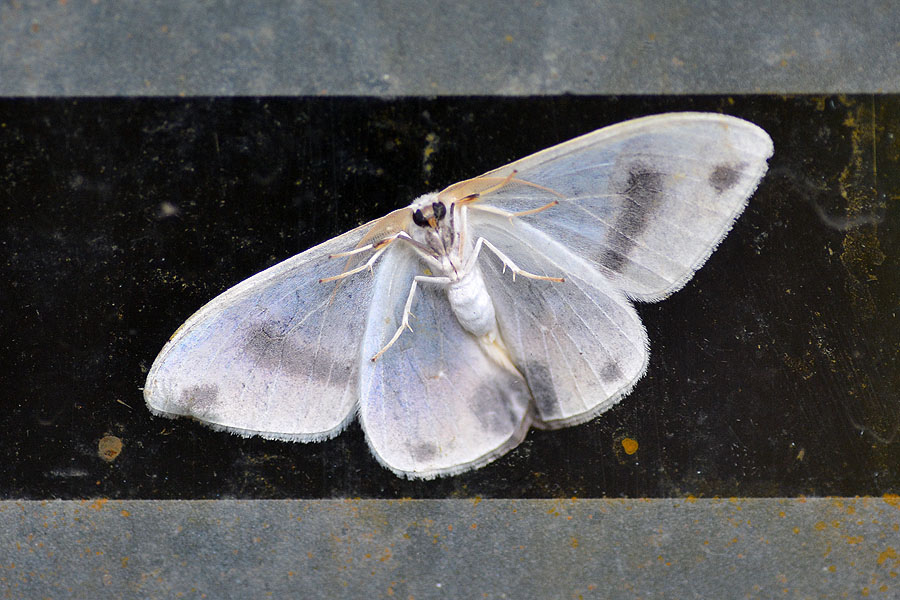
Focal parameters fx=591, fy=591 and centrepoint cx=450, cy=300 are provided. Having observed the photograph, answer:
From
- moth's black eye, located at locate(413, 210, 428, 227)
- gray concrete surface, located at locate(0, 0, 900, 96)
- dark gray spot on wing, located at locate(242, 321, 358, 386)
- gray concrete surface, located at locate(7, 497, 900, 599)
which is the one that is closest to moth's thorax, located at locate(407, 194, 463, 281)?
moth's black eye, located at locate(413, 210, 428, 227)

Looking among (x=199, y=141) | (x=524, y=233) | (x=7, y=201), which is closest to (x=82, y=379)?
(x=7, y=201)

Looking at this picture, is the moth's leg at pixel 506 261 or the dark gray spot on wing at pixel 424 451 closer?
the moth's leg at pixel 506 261

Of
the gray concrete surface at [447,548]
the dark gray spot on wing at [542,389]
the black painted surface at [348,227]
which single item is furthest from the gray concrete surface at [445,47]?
the gray concrete surface at [447,548]

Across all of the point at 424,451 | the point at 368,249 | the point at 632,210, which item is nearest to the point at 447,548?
the point at 424,451

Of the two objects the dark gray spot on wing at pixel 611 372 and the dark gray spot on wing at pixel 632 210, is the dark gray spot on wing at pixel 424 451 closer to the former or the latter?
the dark gray spot on wing at pixel 611 372

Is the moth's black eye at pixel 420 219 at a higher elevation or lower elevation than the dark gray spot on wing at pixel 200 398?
higher

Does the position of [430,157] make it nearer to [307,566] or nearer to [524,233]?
[524,233]

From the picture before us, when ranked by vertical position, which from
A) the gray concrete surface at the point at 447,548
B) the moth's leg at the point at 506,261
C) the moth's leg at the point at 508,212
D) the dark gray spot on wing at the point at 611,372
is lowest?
the gray concrete surface at the point at 447,548
